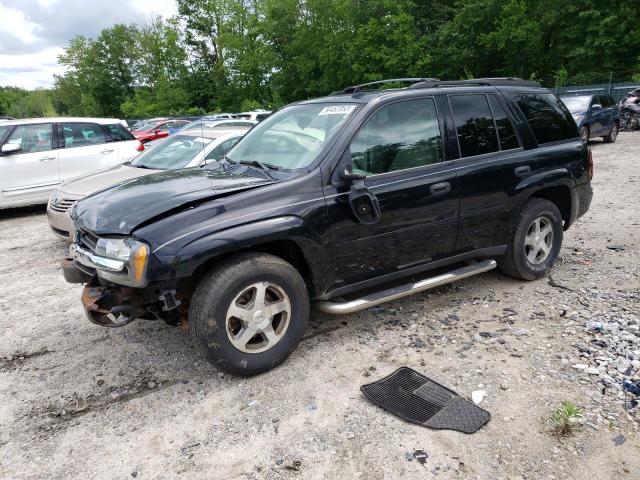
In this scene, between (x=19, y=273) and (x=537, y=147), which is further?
(x=19, y=273)

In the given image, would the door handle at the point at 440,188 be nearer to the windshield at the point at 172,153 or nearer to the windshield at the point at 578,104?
the windshield at the point at 172,153

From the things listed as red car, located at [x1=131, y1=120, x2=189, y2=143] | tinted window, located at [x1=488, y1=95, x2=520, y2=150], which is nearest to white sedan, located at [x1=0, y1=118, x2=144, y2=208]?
tinted window, located at [x1=488, y1=95, x2=520, y2=150]

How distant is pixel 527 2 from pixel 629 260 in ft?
115

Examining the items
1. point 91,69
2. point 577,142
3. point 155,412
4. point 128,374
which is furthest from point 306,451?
point 91,69

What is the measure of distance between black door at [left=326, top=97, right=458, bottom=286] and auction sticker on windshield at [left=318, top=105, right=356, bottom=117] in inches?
7.9

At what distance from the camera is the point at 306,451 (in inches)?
109

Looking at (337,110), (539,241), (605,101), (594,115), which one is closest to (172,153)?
(337,110)

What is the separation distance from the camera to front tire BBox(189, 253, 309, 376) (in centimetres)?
318

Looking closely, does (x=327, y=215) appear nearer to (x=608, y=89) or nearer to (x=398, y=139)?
(x=398, y=139)

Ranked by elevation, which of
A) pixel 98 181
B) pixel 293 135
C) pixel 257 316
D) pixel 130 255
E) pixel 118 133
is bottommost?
pixel 257 316

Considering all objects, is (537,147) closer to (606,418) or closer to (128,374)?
(606,418)

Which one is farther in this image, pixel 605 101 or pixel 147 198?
pixel 605 101

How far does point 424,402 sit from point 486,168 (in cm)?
216

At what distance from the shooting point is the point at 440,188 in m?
4.02
